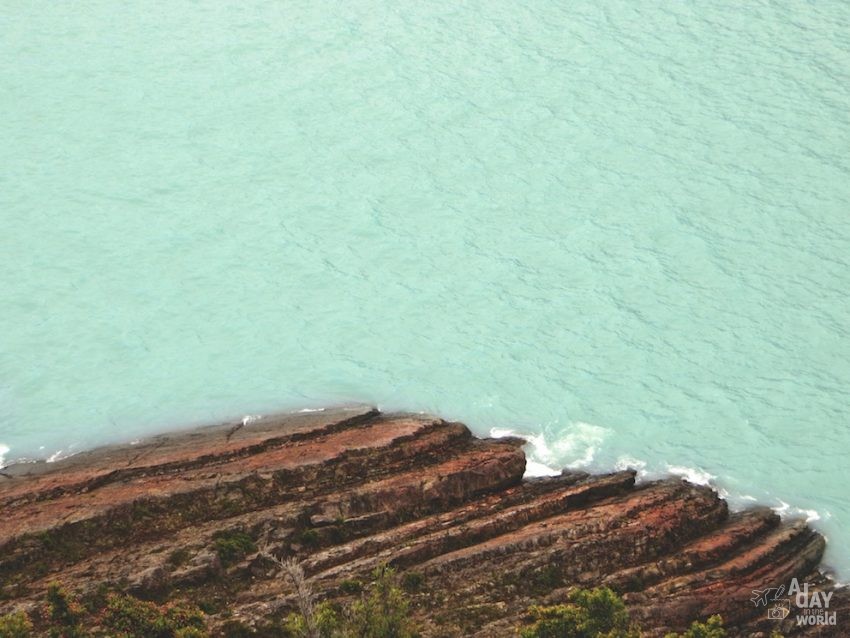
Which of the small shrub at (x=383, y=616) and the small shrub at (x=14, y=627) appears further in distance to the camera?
the small shrub at (x=383, y=616)

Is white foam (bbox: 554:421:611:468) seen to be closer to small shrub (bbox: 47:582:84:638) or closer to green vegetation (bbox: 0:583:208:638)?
green vegetation (bbox: 0:583:208:638)

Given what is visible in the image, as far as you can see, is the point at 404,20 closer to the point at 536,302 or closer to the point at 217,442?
the point at 536,302

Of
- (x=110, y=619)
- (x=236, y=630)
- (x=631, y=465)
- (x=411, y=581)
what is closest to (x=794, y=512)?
(x=631, y=465)

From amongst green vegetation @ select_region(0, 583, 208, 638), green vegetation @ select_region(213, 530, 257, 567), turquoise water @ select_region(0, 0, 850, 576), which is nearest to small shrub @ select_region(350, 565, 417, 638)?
green vegetation @ select_region(0, 583, 208, 638)

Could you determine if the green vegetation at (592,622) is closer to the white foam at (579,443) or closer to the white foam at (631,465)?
the white foam at (631,465)

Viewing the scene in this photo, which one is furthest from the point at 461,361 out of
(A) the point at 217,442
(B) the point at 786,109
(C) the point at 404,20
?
(C) the point at 404,20

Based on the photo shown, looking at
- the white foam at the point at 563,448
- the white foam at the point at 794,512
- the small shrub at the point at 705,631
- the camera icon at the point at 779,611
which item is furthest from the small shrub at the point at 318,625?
the white foam at the point at 794,512
